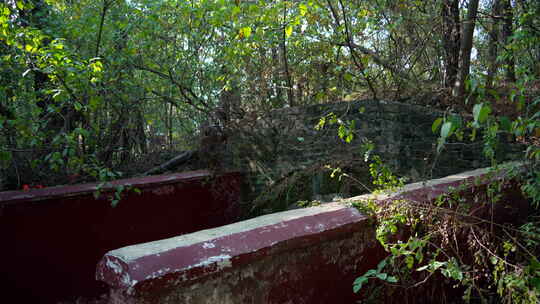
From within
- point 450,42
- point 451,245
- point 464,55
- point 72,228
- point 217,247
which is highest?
point 450,42

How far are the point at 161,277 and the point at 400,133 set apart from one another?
467 centimetres

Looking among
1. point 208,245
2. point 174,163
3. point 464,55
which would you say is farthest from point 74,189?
point 464,55

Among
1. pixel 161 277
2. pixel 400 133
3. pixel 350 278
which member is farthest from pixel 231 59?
pixel 161 277

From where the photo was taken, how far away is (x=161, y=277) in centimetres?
141

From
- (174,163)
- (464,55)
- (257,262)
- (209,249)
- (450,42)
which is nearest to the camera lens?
(209,249)

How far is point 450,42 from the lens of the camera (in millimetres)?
7008

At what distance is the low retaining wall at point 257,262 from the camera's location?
4.72 ft

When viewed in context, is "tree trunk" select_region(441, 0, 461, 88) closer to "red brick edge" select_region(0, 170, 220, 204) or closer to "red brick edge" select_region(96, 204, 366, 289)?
"red brick edge" select_region(0, 170, 220, 204)

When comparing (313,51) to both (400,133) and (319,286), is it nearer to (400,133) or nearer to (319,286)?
(400,133)

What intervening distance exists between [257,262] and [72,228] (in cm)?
325

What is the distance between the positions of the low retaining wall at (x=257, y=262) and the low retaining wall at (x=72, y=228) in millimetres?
2612

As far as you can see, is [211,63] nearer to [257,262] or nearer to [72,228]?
[72,228]

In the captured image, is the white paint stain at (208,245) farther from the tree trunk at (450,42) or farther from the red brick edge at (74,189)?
the tree trunk at (450,42)

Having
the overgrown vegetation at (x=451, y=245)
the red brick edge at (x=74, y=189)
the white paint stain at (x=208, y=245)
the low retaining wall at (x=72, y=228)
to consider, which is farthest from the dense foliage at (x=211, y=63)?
the white paint stain at (x=208, y=245)
